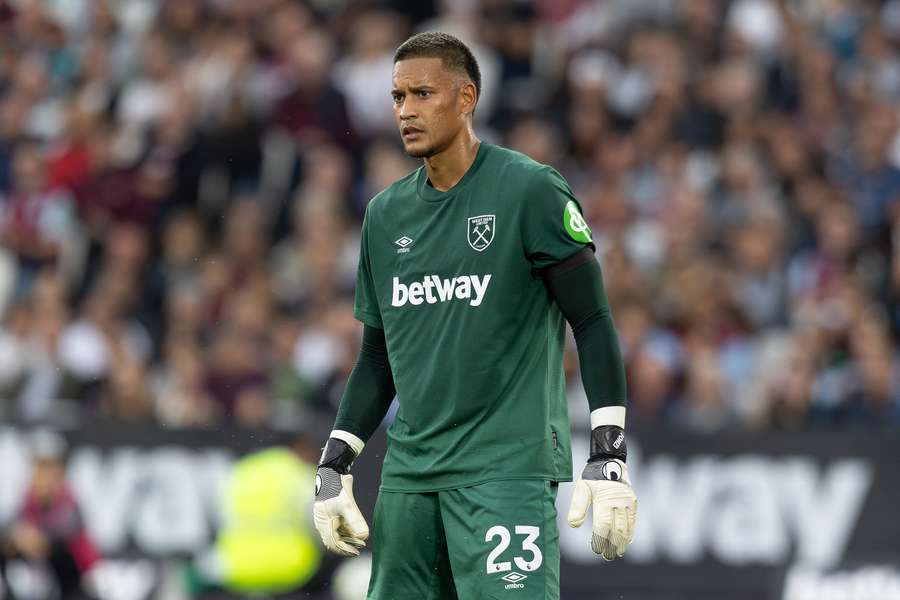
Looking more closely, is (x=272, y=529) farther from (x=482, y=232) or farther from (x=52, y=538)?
(x=482, y=232)

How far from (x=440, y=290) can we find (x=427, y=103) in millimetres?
580

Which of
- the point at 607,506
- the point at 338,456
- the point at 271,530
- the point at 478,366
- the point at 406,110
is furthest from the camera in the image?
the point at 271,530

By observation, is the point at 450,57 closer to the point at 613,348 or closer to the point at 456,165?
the point at 456,165

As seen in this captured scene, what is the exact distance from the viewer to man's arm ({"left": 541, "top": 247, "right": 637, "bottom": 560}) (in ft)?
17.3

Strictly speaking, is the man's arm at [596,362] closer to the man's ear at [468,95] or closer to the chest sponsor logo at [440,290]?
the chest sponsor logo at [440,290]

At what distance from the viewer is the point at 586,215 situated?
13742 millimetres

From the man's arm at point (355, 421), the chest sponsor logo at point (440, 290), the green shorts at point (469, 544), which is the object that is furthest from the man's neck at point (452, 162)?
the green shorts at point (469, 544)

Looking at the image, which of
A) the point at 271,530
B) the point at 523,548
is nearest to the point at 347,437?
the point at 523,548

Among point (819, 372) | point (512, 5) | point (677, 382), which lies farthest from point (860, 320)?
point (512, 5)

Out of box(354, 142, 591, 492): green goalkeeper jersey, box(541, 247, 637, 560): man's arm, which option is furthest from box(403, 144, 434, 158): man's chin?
box(541, 247, 637, 560): man's arm

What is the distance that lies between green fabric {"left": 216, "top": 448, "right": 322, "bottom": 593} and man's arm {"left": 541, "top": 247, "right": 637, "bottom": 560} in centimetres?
660

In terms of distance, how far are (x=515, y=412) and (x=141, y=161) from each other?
10.5 meters

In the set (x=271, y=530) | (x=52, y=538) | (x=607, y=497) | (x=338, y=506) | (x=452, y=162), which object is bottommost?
(x=52, y=538)

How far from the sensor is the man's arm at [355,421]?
5719mm
